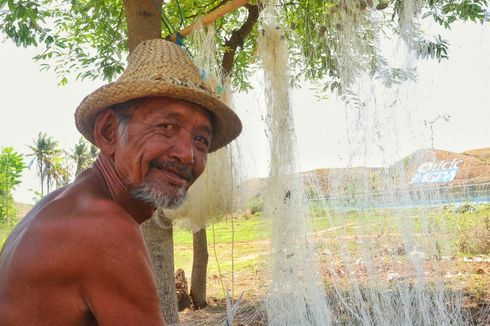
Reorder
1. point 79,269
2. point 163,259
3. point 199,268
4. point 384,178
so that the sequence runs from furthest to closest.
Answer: point 199,268, point 163,259, point 384,178, point 79,269

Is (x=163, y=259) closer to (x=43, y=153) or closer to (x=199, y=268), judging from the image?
(x=199, y=268)

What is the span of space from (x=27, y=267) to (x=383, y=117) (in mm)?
3060

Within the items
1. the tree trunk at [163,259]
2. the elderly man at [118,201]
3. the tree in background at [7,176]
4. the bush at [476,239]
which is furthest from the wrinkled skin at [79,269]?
the tree in background at [7,176]

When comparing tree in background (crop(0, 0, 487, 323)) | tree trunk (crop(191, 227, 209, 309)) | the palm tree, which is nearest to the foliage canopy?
tree in background (crop(0, 0, 487, 323))

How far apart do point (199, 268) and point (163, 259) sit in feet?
9.87

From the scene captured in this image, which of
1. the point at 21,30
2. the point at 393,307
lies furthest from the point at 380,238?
the point at 21,30

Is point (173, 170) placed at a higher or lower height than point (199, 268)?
higher

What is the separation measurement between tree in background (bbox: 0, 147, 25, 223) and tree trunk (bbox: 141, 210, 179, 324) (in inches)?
498

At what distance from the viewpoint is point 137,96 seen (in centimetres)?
143

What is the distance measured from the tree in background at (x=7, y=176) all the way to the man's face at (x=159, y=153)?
15.4 meters

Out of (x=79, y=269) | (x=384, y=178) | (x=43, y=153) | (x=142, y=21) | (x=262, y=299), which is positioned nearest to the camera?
(x=79, y=269)

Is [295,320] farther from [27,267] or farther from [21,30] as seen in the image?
[21,30]

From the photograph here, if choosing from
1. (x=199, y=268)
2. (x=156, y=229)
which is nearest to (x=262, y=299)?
(x=156, y=229)

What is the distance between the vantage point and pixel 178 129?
4.81ft
